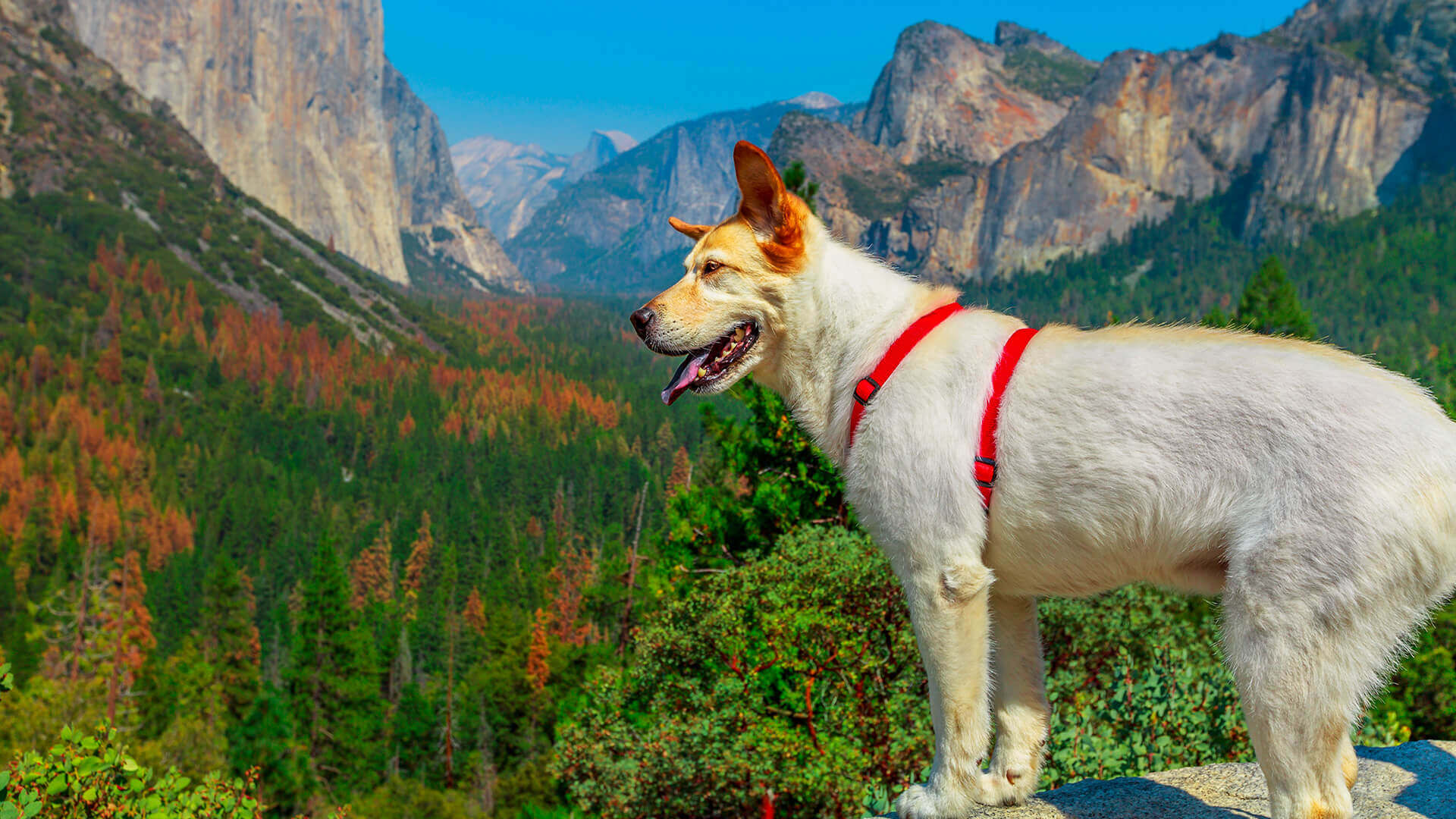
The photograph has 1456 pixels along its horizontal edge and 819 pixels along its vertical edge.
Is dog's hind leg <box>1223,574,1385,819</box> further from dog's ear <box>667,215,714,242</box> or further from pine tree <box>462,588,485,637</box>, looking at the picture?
pine tree <box>462,588,485,637</box>

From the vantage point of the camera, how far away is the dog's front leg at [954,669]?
375 centimetres

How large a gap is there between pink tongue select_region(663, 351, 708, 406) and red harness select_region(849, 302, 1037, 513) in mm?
730

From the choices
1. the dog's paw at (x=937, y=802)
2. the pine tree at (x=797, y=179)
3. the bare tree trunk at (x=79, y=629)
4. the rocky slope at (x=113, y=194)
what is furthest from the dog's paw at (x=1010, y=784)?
the rocky slope at (x=113, y=194)

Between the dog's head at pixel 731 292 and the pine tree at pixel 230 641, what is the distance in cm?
5637

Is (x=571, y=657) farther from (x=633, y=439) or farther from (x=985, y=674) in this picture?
(x=633, y=439)

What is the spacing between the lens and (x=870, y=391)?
3.98m

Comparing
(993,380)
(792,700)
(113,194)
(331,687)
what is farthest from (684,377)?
(113,194)

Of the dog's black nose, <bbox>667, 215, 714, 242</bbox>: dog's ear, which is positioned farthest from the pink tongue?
<bbox>667, 215, 714, 242</bbox>: dog's ear

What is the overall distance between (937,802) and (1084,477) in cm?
174

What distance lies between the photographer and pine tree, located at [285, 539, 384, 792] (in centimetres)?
5262

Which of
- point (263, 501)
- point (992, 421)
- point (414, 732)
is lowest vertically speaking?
point (414, 732)

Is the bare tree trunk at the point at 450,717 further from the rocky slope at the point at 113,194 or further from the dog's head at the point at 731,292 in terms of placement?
the rocky slope at the point at 113,194

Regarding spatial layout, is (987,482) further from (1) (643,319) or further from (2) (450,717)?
(2) (450,717)

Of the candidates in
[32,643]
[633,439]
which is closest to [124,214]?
[633,439]
